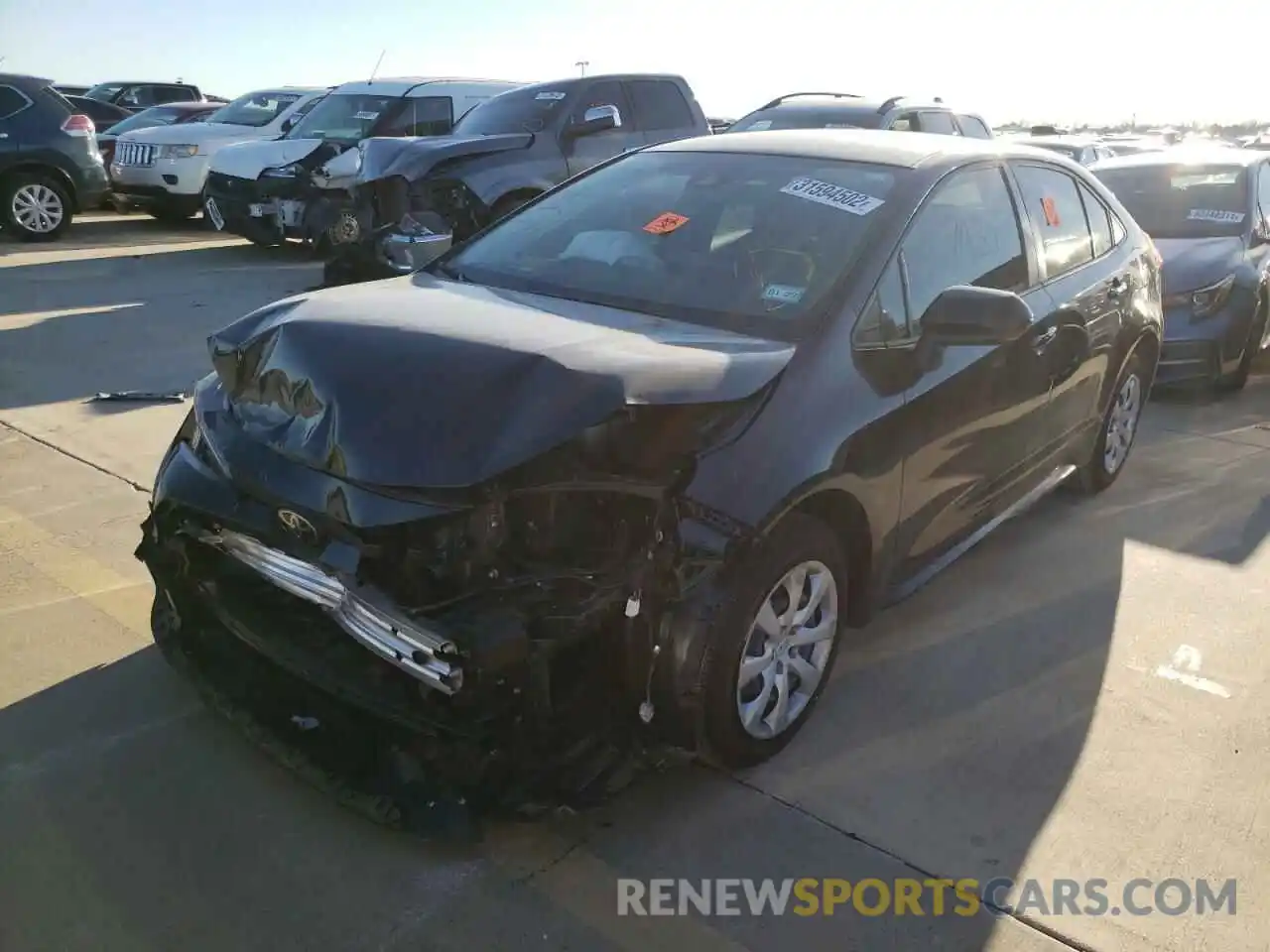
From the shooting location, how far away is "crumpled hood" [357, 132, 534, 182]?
862 cm

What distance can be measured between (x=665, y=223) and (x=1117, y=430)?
2845 mm

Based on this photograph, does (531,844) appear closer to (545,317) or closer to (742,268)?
(545,317)

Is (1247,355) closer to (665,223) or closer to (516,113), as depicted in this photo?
(665,223)

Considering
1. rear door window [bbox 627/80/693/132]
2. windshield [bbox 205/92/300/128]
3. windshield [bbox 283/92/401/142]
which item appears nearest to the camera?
rear door window [bbox 627/80/693/132]

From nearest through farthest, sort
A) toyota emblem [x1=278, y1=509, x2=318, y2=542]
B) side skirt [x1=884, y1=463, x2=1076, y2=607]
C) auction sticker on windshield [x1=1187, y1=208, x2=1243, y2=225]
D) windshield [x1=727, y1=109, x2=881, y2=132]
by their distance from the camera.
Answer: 1. toyota emblem [x1=278, y1=509, x2=318, y2=542]
2. side skirt [x1=884, y1=463, x2=1076, y2=607]
3. auction sticker on windshield [x1=1187, y1=208, x2=1243, y2=225]
4. windshield [x1=727, y1=109, x2=881, y2=132]

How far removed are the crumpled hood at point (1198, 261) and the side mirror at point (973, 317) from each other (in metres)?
4.49

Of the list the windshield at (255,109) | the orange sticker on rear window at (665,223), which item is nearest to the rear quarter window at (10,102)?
the windshield at (255,109)

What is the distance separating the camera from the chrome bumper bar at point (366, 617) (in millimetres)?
2400

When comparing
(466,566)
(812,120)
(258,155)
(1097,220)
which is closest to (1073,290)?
(1097,220)

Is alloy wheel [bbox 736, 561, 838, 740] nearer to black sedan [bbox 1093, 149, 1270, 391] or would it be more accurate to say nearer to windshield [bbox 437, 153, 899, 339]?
windshield [bbox 437, 153, 899, 339]

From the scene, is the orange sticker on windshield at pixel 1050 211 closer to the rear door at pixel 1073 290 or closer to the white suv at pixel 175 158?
the rear door at pixel 1073 290

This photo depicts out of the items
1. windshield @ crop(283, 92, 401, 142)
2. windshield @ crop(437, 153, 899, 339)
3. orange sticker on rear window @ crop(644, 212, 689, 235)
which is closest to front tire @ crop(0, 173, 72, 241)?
windshield @ crop(283, 92, 401, 142)

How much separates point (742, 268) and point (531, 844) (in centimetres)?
183

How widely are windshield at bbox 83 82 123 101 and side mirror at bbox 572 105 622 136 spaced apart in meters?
13.7
